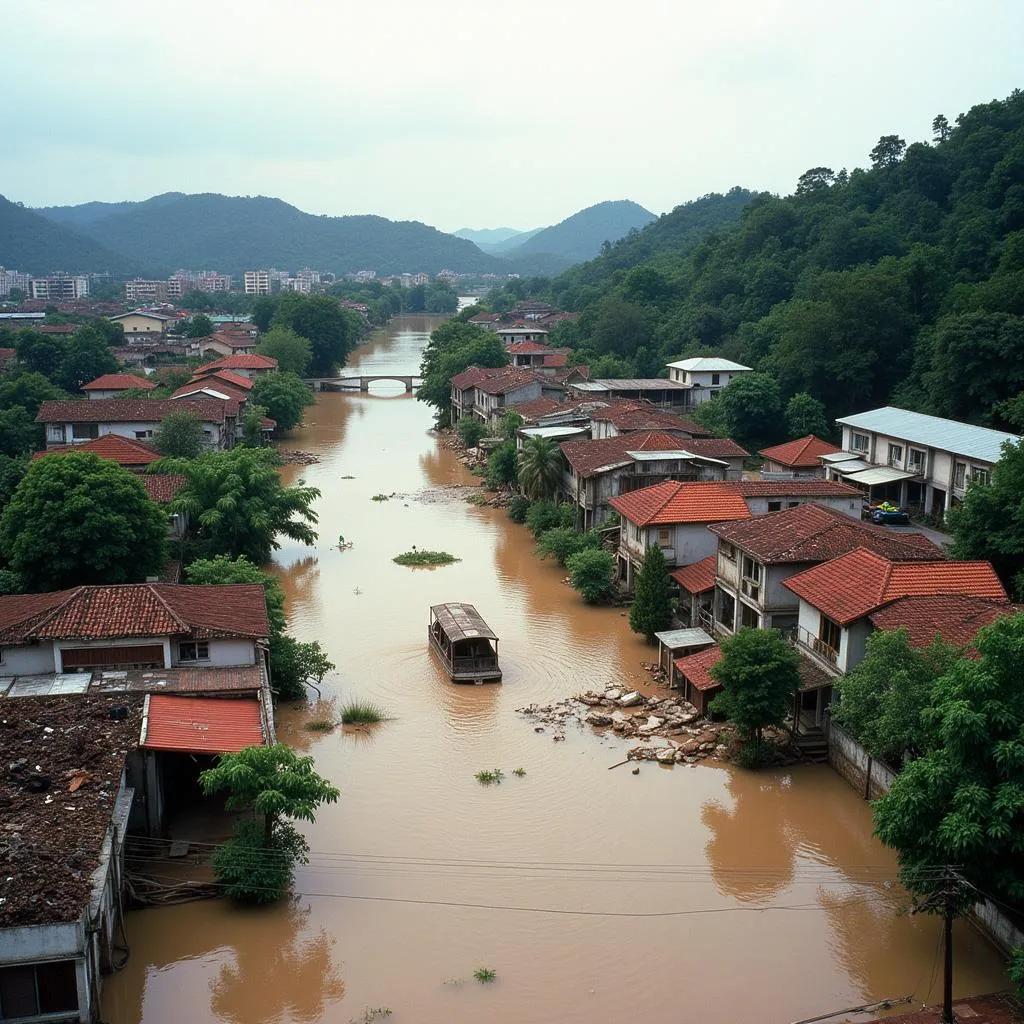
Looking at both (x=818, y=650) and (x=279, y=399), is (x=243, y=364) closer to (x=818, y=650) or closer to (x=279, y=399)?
(x=279, y=399)

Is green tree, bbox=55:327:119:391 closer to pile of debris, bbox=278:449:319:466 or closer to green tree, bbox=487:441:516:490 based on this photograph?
pile of debris, bbox=278:449:319:466

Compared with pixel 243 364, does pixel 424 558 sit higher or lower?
lower

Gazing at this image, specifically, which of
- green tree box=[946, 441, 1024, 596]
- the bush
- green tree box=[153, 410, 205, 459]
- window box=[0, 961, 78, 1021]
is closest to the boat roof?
green tree box=[946, 441, 1024, 596]

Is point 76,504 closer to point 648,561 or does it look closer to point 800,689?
point 648,561

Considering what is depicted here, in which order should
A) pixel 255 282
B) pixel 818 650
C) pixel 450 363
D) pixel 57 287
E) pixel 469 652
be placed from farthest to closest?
pixel 255 282 < pixel 57 287 < pixel 450 363 < pixel 469 652 < pixel 818 650

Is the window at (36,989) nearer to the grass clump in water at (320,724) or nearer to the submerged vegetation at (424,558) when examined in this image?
the grass clump in water at (320,724)

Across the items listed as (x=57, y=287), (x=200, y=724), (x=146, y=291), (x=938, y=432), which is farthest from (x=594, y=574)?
(x=146, y=291)
